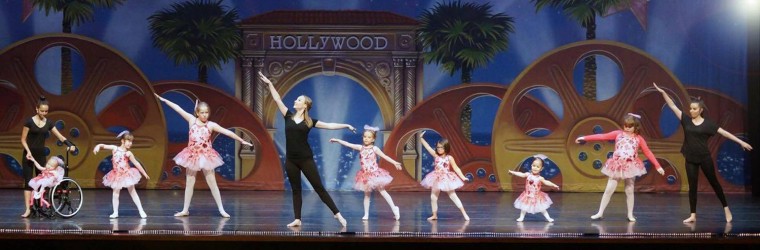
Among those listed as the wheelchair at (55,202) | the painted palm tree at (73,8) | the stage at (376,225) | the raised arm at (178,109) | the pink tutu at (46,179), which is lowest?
the stage at (376,225)

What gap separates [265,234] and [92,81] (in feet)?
21.1

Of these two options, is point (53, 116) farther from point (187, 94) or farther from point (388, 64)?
point (388, 64)

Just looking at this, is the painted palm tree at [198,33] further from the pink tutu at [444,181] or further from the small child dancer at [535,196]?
the small child dancer at [535,196]

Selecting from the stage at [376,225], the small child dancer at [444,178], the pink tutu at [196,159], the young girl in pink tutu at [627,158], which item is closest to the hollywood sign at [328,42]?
the stage at [376,225]

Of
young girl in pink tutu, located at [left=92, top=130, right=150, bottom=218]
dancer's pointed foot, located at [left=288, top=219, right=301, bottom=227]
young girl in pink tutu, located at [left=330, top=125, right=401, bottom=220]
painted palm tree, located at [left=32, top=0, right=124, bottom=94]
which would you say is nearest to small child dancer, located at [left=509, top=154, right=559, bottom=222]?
young girl in pink tutu, located at [left=330, top=125, right=401, bottom=220]

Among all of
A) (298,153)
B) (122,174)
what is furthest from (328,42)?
(298,153)

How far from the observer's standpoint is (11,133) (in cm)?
1339

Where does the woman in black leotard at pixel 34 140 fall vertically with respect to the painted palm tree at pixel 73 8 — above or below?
below

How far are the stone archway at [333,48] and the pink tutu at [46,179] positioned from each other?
4372mm

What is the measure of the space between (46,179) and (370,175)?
3.08 meters

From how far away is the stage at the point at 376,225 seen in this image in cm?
779

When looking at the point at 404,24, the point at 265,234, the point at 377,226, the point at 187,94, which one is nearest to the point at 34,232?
the point at 265,234

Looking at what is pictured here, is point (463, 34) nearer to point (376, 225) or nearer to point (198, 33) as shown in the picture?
point (198, 33)

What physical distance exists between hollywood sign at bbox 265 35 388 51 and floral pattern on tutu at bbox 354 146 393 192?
156 inches
